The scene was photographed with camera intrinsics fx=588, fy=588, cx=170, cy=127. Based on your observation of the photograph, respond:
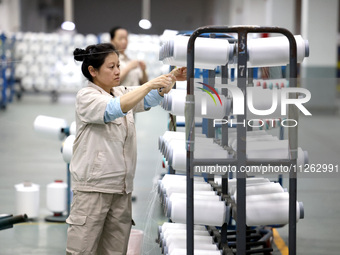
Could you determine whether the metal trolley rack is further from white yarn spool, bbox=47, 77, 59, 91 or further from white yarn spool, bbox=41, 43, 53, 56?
white yarn spool, bbox=47, 77, 59, 91

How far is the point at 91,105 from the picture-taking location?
3.01 m

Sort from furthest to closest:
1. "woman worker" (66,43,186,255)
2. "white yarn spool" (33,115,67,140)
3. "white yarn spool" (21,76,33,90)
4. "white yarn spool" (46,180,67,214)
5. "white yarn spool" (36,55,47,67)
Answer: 1. "white yarn spool" (21,76,33,90)
2. "white yarn spool" (36,55,47,67)
3. "white yarn spool" (46,180,67,214)
4. "white yarn spool" (33,115,67,140)
5. "woman worker" (66,43,186,255)

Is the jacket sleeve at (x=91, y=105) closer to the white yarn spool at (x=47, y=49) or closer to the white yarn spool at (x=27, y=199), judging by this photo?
the white yarn spool at (x=27, y=199)

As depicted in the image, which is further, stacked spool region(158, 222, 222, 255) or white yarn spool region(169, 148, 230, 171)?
stacked spool region(158, 222, 222, 255)

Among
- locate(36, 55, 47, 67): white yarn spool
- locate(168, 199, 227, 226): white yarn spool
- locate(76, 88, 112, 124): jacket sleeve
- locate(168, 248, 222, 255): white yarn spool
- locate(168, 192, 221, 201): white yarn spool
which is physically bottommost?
locate(168, 248, 222, 255): white yarn spool

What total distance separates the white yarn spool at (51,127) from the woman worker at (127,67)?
29.7 inches

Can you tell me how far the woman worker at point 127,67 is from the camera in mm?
5330

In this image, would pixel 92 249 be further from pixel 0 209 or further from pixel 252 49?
pixel 0 209

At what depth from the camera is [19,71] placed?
1587 cm

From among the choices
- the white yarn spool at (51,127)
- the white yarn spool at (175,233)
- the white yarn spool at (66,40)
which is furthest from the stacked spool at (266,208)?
the white yarn spool at (66,40)

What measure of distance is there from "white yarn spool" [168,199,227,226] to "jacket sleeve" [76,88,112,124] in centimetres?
58

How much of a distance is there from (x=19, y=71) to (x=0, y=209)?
1164 cm

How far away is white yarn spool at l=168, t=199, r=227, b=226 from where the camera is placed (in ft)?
9.84

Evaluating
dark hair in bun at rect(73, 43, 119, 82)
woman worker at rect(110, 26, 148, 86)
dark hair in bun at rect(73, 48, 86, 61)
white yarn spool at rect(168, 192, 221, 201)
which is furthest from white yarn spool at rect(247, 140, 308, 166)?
woman worker at rect(110, 26, 148, 86)
